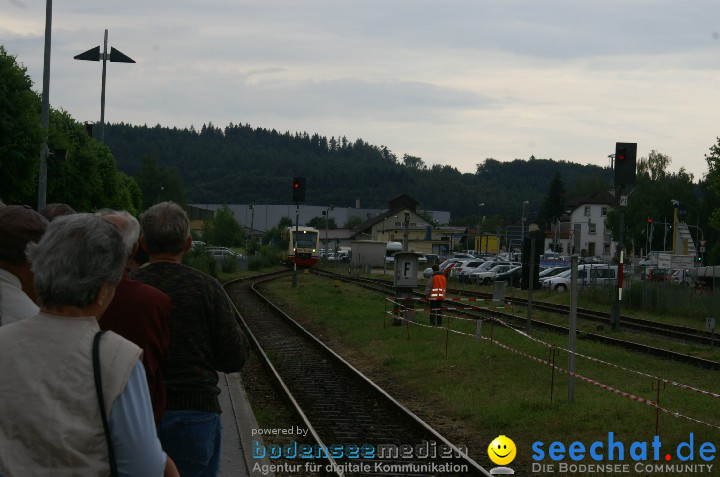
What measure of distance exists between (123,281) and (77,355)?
1568mm

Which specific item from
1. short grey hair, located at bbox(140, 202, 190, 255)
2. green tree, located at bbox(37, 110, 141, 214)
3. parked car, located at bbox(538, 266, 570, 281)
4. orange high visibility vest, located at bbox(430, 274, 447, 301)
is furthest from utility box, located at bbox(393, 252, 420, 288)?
parked car, located at bbox(538, 266, 570, 281)

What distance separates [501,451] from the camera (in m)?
10.9

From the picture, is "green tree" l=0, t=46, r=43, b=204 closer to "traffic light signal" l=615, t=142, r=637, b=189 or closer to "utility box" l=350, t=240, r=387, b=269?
"traffic light signal" l=615, t=142, r=637, b=189

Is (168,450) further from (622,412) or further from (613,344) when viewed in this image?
(613,344)

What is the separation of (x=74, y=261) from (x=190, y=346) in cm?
192

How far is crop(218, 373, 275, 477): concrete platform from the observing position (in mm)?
9570

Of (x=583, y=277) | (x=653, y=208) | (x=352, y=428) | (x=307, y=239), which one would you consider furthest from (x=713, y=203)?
(x=352, y=428)

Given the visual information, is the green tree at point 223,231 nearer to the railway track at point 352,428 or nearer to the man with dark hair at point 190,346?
the railway track at point 352,428

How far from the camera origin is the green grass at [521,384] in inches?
469

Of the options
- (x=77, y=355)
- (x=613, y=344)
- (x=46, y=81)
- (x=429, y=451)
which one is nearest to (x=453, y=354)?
(x=613, y=344)

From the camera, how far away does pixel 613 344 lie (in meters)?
23.5

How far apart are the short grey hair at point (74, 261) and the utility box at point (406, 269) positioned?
2212 cm

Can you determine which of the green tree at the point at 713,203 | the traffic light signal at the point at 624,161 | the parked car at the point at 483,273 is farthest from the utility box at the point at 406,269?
the green tree at the point at 713,203

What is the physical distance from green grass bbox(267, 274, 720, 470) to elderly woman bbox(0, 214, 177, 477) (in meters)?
8.24
